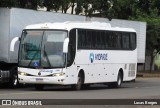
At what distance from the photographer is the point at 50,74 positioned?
2634 centimetres

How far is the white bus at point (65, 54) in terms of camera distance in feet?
86.7

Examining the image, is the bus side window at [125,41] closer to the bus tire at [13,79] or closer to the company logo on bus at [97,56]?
the company logo on bus at [97,56]

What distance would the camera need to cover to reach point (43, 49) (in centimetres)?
2670

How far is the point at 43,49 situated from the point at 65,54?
105 cm

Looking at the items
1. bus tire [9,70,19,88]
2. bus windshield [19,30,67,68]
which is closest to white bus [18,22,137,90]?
bus windshield [19,30,67,68]

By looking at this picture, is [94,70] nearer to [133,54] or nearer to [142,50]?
[133,54]

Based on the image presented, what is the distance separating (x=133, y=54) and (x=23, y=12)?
8.03m

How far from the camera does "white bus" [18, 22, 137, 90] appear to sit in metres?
26.4

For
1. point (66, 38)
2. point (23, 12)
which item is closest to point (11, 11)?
point (23, 12)

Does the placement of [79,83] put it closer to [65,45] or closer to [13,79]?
[65,45]

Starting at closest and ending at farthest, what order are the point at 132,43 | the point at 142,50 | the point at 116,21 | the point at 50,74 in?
1. the point at 50,74
2. the point at 132,43
3. the point at 116,21
4. the point at 142,50

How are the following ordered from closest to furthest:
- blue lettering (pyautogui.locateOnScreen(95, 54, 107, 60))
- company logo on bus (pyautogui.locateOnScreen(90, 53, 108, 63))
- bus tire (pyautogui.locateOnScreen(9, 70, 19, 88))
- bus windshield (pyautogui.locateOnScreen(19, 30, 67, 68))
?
bus windshield (pyautogui.locateOnScreen(19, 30, 67, 68)), bus tire (pyautogui.locateOnScreen(9, 70, 19, 88)), company logo on bus (pyautogui.locateOnScreen(90, 53, 108, 63)), blue lettering (pyautogui.locateOnScreen(95, 54, 107, 60))

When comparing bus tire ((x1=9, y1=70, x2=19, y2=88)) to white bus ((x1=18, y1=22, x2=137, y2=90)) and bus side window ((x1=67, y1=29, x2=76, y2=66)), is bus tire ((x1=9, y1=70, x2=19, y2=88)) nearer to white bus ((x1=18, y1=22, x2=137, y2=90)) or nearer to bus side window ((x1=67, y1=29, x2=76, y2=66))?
white bus ((x1=18, y1=22, x2=137, y2=90))

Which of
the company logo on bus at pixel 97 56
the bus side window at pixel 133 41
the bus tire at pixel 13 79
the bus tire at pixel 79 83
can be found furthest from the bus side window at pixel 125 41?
the bus tire at pixel 13 79
